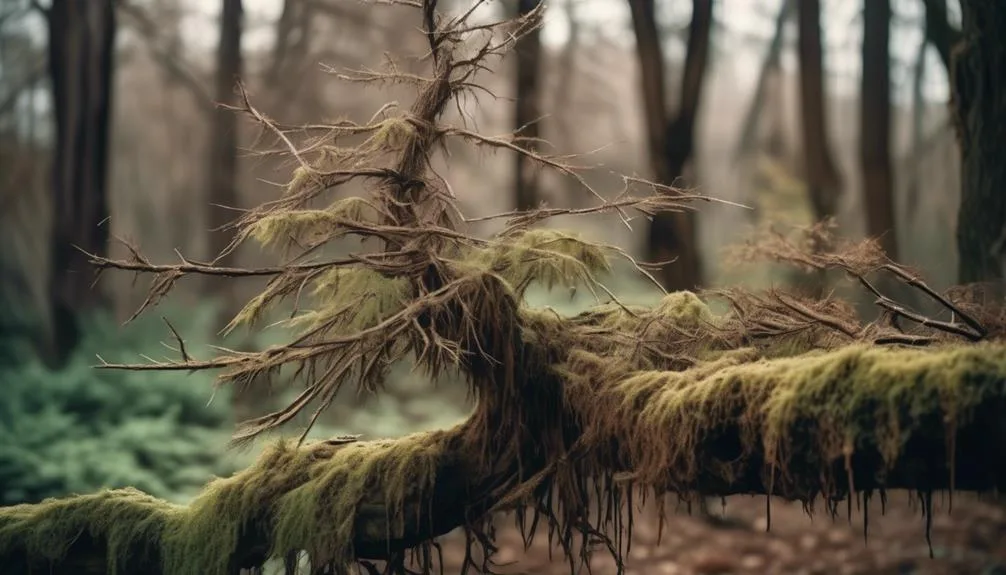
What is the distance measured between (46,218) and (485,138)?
1001 inches

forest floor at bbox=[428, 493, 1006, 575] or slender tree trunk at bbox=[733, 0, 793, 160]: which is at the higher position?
slender tree trunk at bbox=[733, 0, 793, 160]

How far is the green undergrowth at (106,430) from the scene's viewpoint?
42.1 feet

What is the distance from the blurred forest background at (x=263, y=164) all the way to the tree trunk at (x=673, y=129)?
33mm

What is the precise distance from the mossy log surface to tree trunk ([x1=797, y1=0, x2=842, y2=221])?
10818mm

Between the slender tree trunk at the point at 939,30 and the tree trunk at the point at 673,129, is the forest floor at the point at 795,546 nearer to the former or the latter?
the tree trunk at the point at 673,129

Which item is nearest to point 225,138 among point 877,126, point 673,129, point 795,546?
point 673,129

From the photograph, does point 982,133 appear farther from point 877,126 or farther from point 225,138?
point 225,138

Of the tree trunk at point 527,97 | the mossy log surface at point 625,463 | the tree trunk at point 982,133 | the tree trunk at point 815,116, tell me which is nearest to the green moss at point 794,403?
the mossy log surface at point 625,463

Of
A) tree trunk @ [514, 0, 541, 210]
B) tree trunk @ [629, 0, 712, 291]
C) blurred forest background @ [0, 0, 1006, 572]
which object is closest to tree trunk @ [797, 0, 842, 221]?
blurred forest background @ [0, 0, 1006, 572]

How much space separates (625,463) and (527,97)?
10.6 meters

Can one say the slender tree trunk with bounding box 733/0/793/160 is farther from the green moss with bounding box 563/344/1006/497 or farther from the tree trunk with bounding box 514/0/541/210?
the green moss with bounding box 563/344/1006/497

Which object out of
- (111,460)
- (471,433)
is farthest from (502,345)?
(111,460)

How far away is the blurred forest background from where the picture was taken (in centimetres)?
1364

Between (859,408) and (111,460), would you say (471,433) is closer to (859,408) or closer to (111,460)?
(859,408)
